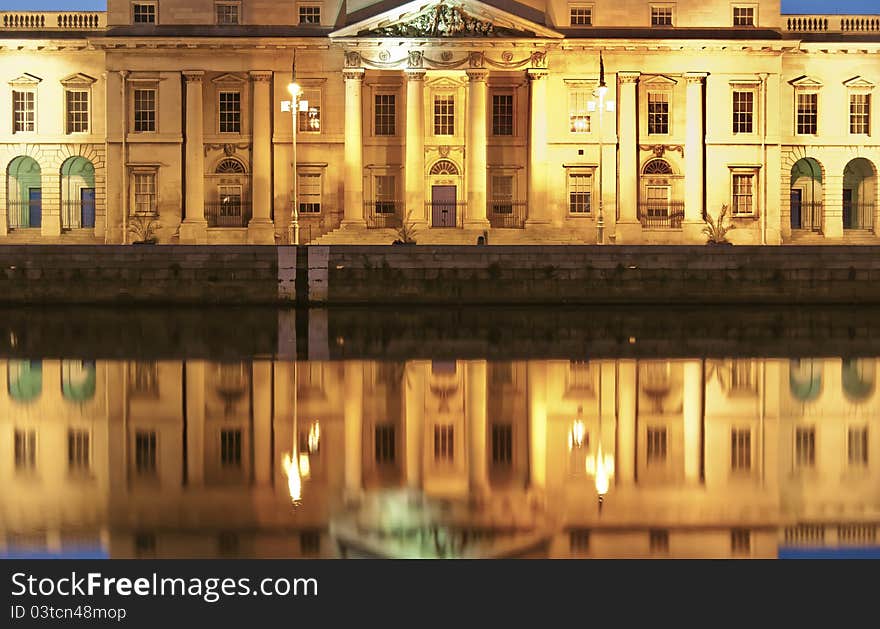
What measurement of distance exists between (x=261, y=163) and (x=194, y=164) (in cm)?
304

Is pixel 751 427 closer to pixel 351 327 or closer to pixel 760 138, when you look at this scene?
pixel 351 327

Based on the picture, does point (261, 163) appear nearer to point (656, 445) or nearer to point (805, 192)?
point (805, 192)

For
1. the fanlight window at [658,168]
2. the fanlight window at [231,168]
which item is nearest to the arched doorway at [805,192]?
the fanlight window at [658,168]

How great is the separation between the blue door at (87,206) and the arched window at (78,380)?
39.0 metres

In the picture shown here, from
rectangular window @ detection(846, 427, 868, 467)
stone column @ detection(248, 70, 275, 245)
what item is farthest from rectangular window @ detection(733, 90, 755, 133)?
rectangular window @ detection(846, 427, 868, 467)

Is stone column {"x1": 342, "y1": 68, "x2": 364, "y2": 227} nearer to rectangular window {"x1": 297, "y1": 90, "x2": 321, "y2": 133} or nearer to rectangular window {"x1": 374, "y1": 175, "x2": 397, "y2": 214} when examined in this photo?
rectangular window {"x1": 374, "y1": 175, "x2": 397, "y2": 214}

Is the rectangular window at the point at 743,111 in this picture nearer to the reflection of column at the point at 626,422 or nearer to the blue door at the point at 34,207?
the blue door at the point at 34,207

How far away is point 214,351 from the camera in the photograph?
2561cm

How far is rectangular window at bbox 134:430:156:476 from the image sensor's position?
43.6ft

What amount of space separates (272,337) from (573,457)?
1613 centimetres

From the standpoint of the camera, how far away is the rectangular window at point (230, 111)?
58781 mm

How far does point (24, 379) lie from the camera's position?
21.7 metres

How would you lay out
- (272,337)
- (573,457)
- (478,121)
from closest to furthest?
1. (573,457)
2. (272,337)
3. (478,121)

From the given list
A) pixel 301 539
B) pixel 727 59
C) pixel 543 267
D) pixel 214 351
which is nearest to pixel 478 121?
pixel 727 59
